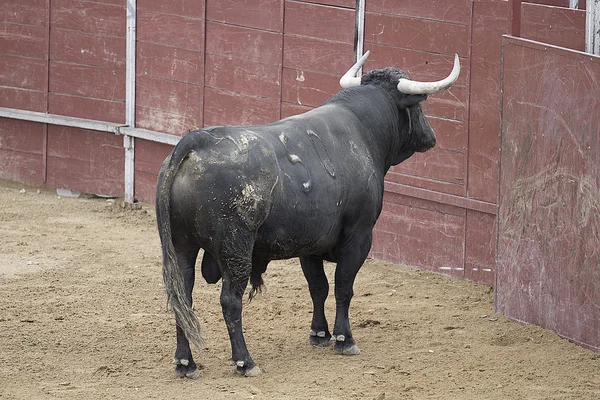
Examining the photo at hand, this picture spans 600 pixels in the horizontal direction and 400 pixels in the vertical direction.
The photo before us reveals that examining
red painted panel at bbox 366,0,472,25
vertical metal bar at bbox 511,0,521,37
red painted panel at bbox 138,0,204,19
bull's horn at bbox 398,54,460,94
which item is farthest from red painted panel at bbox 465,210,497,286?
red painted panel at bbox 138,0,204,19

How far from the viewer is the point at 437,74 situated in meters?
9.39

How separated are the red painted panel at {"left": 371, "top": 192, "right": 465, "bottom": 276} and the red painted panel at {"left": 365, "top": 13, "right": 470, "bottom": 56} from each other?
4.06 ft

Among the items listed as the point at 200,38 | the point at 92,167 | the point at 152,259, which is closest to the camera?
the point at 152,259

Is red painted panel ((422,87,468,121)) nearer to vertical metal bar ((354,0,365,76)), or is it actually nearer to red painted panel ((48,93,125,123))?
vertical metal bar ((354,0,365,76))

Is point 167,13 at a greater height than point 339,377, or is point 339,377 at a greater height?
point 167,13

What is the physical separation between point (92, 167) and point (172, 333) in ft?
15.7

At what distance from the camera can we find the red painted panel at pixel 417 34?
9258mm

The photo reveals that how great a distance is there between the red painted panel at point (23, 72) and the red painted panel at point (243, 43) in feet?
7.40

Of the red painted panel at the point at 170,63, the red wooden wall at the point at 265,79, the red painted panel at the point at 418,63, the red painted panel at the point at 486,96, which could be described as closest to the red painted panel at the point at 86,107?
the red wooden wall at the point at 265,79

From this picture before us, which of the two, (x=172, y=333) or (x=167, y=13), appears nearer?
(x=172, y=333)

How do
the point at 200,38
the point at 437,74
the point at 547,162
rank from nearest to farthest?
the point at 547,162 → the point at 437,74 → the point at 200,38

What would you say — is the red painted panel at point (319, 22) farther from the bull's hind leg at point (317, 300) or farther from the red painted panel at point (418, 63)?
the bull's hind leg at point (317, 300)

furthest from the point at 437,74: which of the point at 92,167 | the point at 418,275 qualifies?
the point at 92,167

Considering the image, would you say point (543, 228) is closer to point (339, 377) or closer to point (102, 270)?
point (339, 377)
